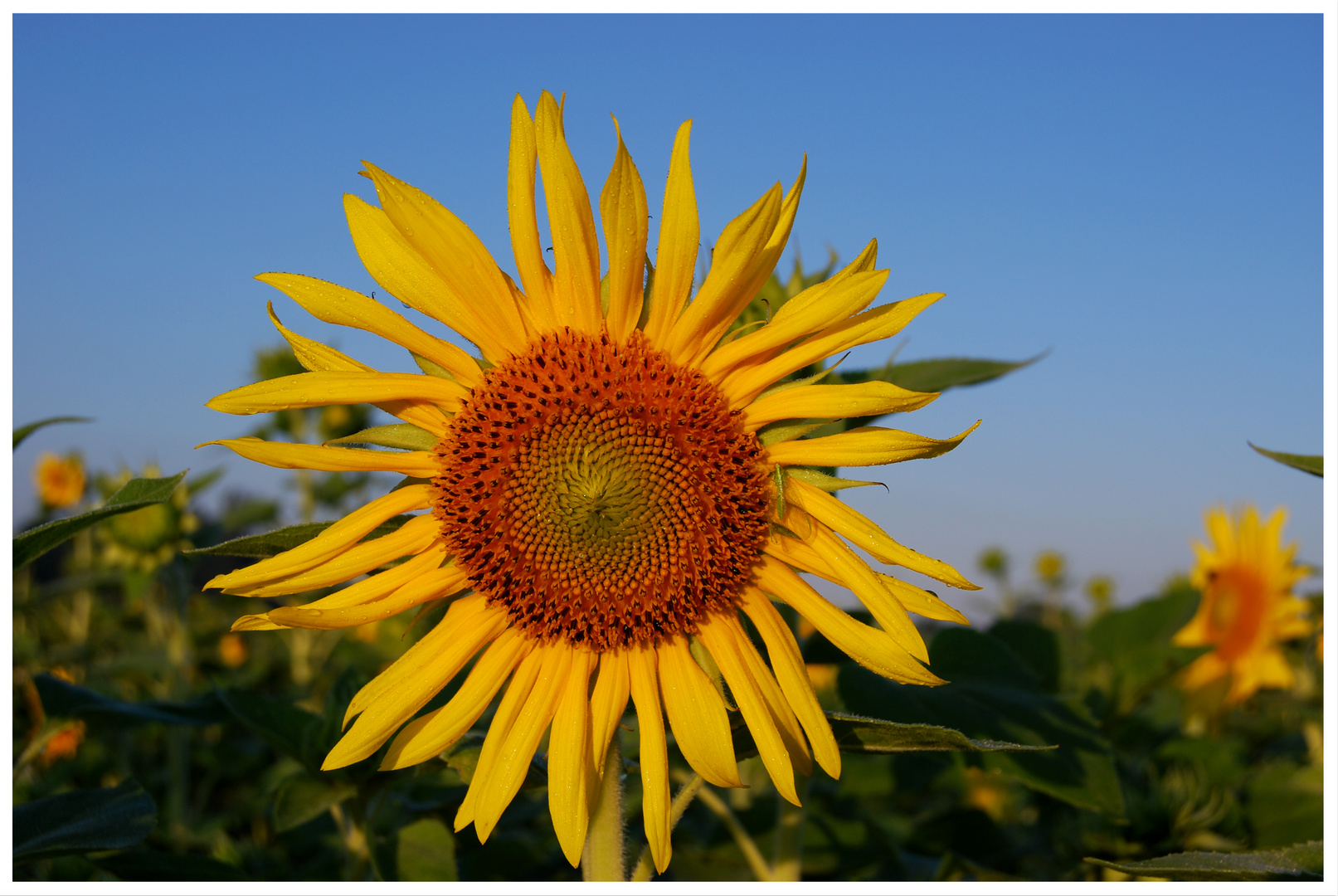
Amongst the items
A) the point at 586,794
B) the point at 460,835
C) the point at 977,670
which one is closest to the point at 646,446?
the point at 586,794

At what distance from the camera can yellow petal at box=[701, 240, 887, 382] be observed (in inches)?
52.5

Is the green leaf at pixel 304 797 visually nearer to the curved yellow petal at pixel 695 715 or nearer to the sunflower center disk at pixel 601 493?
the sunflower center disk at pixel 601 493

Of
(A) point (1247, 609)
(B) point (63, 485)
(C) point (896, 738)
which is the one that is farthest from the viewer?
(B) point (63, 485)

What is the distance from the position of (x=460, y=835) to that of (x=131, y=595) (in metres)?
1.82

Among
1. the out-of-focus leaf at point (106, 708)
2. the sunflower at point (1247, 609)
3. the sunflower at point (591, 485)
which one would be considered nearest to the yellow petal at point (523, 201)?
the sunflower at point (591, 485)

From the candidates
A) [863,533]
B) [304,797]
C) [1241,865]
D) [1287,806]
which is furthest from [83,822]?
[1287,806]

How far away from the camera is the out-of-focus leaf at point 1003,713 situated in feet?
5.45

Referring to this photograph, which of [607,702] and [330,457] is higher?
[330,457]

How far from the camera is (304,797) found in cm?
180

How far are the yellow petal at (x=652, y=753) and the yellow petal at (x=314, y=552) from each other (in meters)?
0.44

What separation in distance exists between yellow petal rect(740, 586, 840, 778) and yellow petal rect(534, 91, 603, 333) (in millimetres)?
481

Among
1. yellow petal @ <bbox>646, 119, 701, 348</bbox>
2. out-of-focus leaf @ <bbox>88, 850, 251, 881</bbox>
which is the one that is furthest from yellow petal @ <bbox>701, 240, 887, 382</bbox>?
out-of-focus leaf @ <bbox>88, 850, 251, 881</bbox>

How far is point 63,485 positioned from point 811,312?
5545 mm

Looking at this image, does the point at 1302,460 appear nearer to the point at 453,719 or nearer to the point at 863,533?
the point at 863,533
